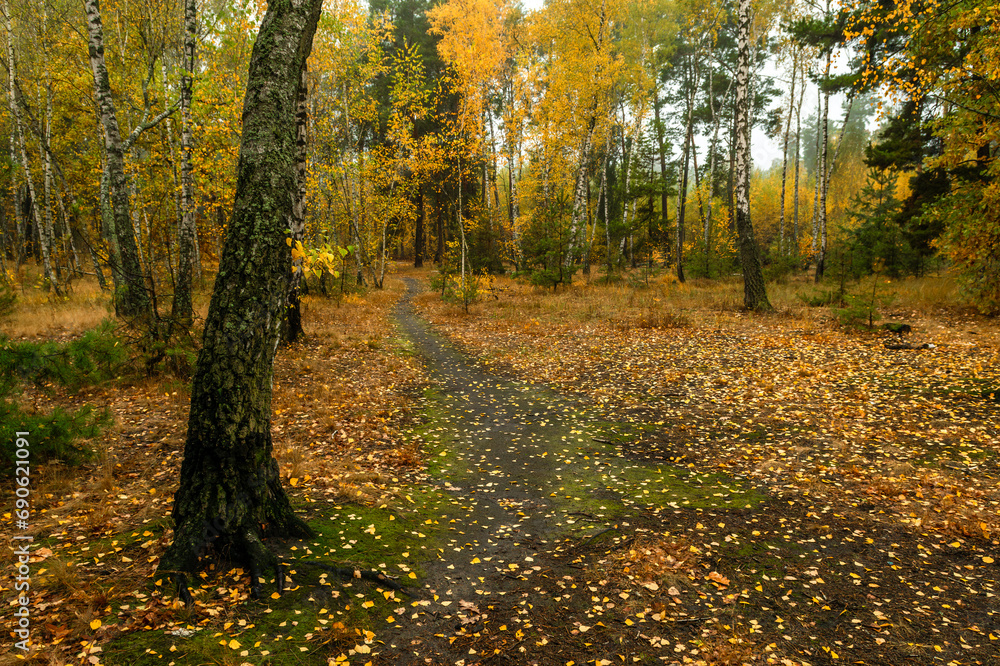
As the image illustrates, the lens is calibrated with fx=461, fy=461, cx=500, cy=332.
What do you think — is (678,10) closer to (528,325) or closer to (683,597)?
(528,325)

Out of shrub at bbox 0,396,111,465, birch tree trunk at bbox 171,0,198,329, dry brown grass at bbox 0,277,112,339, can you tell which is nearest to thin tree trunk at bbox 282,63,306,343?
birch tree trunk at bbox 171,0,198,329

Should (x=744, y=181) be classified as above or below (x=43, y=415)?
above

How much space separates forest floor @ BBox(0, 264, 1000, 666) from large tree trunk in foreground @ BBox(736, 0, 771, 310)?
15.8ft

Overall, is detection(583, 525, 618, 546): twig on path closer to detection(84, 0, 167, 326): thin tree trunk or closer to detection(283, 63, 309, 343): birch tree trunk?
detection(283, 63, 309, 343): birch tree trunk

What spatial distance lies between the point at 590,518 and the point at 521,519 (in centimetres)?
82

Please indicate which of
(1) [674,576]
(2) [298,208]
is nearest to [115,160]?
(2) [298,208]

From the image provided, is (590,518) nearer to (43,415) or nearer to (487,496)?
(487,496)

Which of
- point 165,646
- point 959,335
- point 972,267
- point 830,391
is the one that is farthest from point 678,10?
point 165,646

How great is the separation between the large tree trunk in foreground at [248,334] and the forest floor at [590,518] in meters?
0.46

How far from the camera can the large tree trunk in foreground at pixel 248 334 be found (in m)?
3.76

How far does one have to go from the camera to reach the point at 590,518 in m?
5.45

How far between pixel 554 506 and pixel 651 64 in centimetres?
Answer: 2961

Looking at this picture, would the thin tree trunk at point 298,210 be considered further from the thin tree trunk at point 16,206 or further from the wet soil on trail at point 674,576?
the thin tree trunk at point 16,206

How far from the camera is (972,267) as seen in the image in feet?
39.4
